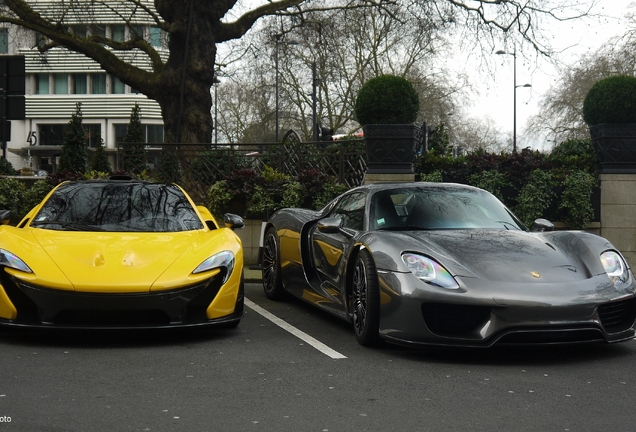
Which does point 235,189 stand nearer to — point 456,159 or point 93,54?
point 456,159

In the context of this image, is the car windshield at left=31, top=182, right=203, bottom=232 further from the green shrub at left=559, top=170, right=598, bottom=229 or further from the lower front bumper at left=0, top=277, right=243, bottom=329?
the green shrub at left=559, top=170, right=598, bottom=229

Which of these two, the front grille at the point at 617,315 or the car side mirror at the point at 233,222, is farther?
the car side mirror at the point at 233,222

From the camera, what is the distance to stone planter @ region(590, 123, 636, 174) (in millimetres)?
14586

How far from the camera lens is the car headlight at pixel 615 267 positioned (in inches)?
275

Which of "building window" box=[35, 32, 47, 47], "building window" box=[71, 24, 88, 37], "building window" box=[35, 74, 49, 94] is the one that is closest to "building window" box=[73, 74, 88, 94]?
"building window" box=[35, 74, 49, 94]

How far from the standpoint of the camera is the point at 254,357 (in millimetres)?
6816

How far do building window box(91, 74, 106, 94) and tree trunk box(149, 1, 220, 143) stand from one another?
4978 centimetres

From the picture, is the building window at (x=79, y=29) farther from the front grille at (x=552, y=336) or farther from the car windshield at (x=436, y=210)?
the front grille at (x=552, y=336)

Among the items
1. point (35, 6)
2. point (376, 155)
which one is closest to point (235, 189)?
point (376, 155)

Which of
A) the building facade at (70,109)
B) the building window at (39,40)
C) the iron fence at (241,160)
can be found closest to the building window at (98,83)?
the building facade at (70,109)

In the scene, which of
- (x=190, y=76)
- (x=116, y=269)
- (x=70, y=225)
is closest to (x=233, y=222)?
(x=70, y=225)

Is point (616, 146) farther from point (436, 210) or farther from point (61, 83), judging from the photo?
point (61, 83)

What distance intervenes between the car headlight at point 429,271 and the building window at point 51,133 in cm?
6628

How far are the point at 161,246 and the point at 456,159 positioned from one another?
835 cm
